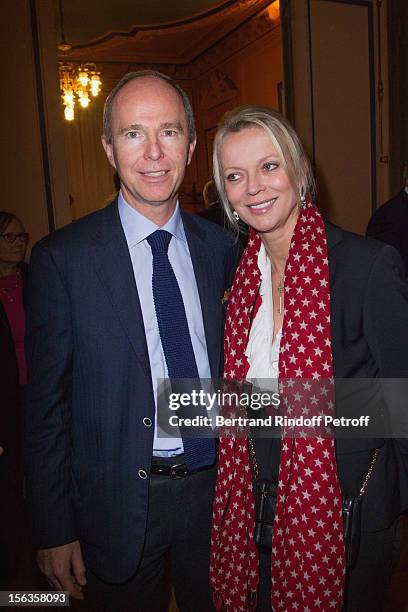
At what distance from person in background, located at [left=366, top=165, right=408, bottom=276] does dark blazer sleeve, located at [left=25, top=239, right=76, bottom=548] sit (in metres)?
2.75

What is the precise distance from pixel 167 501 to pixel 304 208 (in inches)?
Answer: 36.2

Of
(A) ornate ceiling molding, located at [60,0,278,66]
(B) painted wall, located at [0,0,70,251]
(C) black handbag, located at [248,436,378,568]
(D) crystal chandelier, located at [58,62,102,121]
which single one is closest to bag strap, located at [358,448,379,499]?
(C) black handbag, located at [248,436,378,568]

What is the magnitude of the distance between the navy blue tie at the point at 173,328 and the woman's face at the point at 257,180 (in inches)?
10.2

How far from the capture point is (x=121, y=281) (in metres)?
1.33

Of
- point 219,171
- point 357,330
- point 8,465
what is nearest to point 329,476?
point 357,330

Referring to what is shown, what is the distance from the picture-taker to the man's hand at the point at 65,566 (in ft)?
4.42

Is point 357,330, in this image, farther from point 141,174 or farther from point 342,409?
point 141,174

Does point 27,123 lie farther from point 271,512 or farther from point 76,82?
point 271,512

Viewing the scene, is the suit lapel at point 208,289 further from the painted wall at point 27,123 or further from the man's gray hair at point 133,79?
the painted wall at point 27,123

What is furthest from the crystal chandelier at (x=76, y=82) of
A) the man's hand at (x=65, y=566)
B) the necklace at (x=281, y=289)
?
the man's hand at (x=65, y=566)

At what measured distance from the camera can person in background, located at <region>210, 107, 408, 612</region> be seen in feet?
4.28

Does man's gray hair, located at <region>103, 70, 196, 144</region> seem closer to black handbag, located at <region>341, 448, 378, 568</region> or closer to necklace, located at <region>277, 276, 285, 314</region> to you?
necklace, located at <region>277, 276, 285, 314</region>

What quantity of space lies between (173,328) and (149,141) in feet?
1.69

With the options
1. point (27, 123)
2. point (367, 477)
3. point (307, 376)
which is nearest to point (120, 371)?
point (307, 376)
